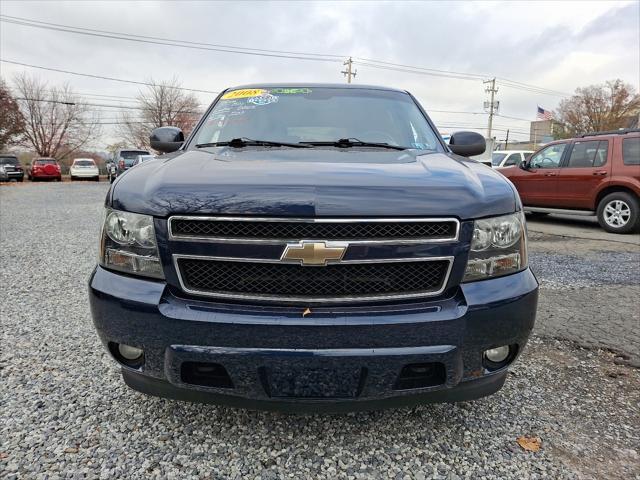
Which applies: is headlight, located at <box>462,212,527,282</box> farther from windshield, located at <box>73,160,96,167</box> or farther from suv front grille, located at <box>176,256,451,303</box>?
windshield, located at <box>73,160,96,167</box>

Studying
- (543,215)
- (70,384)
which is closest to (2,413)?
(70,384)

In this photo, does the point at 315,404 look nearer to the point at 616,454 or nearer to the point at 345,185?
the point at 345,185

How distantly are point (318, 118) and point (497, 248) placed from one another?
164cm

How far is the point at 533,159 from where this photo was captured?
934cm

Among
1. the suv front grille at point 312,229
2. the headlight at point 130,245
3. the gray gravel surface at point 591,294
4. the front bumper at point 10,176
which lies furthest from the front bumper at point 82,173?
the suv front grille at point 312,229

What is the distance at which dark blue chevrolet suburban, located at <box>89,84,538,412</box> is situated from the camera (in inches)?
62.8

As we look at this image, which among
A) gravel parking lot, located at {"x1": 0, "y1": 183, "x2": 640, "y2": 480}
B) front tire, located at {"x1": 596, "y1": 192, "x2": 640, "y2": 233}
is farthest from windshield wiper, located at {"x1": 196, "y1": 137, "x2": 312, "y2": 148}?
front tire, located at {"x1": 596, "y1": 192, "x2": 640, "y2": 233}

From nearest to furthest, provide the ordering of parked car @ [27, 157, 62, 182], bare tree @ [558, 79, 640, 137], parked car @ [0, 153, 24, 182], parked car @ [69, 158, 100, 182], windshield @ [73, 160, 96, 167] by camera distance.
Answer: parked car @ [0, 153, 24, 182] → parked car @ [27, 157, 62, 182] → parked car @ [69, 158, 100, 182] → windshield @ [73, 160, 96, 167] → bare tree @ [558, 79, 640, 137]

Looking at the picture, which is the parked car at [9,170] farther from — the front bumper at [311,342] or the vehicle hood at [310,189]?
the front bumper at [311,342]

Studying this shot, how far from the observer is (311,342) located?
1587 millimetres

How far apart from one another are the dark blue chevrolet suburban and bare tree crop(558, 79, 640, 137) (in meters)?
52.9

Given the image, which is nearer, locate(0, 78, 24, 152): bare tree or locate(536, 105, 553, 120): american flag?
locate(0, 78, 24, 152): bare tree

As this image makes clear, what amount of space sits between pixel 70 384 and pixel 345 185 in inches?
77.4

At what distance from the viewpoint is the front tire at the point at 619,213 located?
772 cm
